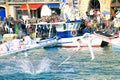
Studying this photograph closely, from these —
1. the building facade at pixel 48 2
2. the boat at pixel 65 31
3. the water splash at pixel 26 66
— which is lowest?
the water splash at pixel 26 66

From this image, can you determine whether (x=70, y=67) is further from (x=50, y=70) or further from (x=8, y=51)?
(x=8, y=51)

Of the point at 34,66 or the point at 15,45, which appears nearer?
the point at 15,45

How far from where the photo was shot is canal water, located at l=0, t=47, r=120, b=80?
31844mm

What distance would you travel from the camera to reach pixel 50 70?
34406mm

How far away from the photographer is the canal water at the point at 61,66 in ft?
104

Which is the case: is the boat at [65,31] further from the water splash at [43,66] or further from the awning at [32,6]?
the awning at [32,6]

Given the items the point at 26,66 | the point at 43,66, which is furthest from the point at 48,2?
the point at 43,66

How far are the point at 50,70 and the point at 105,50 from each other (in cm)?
1323

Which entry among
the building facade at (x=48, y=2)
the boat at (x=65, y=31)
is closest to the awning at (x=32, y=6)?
the building facade at (x=48, y=2)

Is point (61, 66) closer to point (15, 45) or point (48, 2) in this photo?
point (15, 45)

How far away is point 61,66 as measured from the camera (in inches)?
1433

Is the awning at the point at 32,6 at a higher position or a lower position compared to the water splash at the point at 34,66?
higher

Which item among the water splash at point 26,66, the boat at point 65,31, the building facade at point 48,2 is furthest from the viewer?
the building facade at point 48,2

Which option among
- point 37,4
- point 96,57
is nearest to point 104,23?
point 96,57
